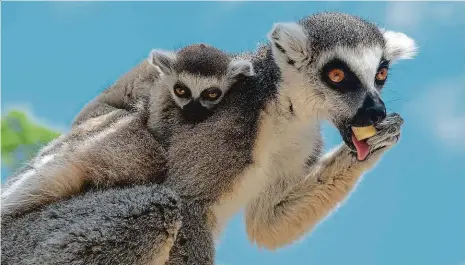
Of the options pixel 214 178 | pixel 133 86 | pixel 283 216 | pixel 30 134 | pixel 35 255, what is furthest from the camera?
pixel 30 134

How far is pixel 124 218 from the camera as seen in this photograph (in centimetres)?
→ 476

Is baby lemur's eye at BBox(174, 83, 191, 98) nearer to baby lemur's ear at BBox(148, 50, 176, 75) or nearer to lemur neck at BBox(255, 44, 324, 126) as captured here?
baby lemur's ear at BBox(148, 50, 176, 75)

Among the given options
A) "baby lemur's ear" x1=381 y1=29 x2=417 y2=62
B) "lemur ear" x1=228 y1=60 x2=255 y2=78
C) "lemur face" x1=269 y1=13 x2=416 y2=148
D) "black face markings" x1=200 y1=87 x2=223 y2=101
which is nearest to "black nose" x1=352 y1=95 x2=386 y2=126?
"lemur face" x1=269 y1=13 x2=416 y2=148

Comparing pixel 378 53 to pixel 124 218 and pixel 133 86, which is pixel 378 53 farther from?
pixel 133 86

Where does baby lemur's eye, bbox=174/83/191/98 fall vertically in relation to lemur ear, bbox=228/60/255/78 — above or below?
above

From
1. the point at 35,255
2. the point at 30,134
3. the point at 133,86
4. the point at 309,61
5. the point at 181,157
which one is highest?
the point at 30,134

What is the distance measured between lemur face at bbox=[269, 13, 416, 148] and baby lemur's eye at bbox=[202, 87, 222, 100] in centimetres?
73

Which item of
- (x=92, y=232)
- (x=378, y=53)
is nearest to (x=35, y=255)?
(x=92, y=232)

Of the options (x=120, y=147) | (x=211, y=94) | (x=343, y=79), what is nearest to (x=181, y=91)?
(x=211, y=94)

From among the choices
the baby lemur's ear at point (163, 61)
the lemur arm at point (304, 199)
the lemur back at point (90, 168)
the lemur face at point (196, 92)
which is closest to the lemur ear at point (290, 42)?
the lemur face at point (196, 92)

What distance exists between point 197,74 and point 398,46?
73.4 inches

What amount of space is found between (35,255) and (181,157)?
1292 millimetres

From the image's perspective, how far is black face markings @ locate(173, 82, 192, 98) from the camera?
5.81 m

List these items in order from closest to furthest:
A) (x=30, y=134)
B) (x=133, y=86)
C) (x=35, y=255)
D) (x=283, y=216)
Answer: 1. (x=35, y=255)
2. (x=283, y=216)
3. (x=133, y=86)
4. (x=30, y=134)
